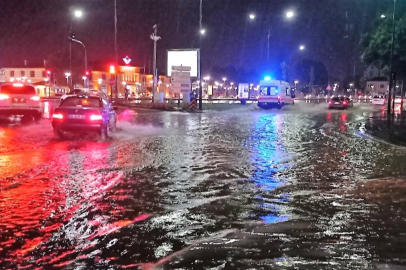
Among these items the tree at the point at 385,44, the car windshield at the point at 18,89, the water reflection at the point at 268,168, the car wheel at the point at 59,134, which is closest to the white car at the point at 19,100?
the car windshield at the point at 18,89

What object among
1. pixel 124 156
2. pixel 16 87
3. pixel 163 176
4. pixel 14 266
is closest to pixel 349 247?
pixel 14 266

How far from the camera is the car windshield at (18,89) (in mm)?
23750

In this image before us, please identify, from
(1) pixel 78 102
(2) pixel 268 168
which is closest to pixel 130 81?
(1) pixel 78 102

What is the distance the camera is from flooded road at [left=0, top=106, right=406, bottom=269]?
5195 mm

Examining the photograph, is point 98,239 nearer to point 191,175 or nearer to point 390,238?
point 390,238

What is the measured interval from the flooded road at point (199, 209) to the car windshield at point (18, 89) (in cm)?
1066

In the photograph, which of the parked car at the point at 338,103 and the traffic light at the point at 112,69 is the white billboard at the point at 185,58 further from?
the parked car at the point at 338,103

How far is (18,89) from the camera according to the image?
78.7 ft

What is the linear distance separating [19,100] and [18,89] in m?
0.61

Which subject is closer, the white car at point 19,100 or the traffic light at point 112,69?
the white car at point 19,100

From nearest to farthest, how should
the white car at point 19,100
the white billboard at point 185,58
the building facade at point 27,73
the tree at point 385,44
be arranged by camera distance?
the white car at point 19,100
the tree at point 385,44
the white billboard at point 185,58
the building facade at point 27,73

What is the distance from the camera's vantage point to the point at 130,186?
8891 millimetres

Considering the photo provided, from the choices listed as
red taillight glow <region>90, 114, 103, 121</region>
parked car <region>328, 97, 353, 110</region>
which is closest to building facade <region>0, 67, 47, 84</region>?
parked car <region>328, 97, 353, 110</region>

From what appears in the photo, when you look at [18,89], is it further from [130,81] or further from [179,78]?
[130,81]
